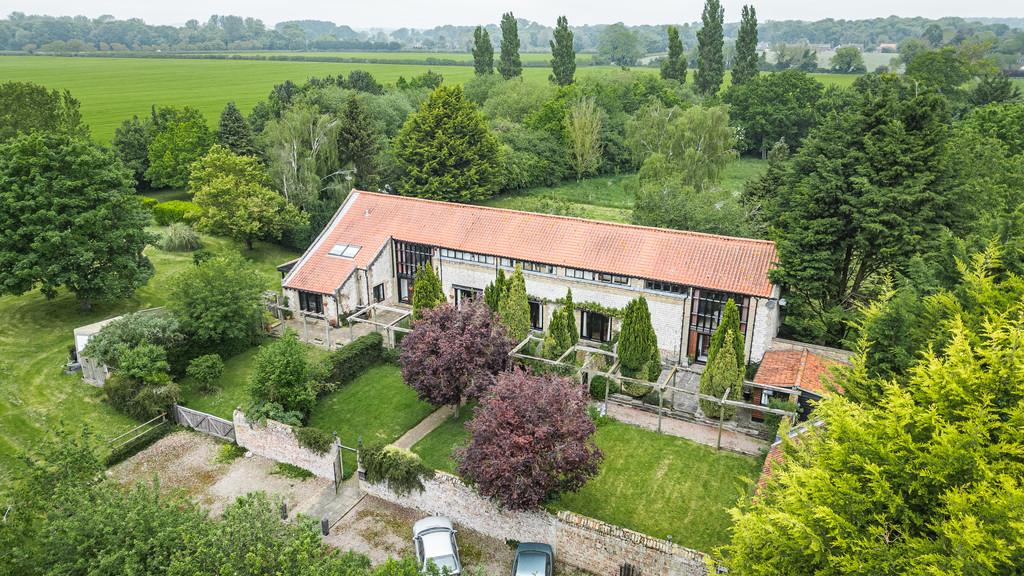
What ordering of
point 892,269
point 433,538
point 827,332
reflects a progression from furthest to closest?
point 827,332 < point 892,269 < point 433,538

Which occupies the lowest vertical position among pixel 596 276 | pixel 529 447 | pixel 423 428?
pixel 423 428

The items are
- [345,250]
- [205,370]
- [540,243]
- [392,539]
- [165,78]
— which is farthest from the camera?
[165,78]

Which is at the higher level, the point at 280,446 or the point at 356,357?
the point at 356,357

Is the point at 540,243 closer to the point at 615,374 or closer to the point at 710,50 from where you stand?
the point at 615,374

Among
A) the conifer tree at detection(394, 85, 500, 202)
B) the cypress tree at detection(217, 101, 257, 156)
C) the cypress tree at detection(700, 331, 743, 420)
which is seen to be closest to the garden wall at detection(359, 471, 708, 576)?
the cypress tree at detection(700, 331, 743, 420)

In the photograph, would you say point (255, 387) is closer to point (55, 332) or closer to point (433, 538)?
point (433, 538)

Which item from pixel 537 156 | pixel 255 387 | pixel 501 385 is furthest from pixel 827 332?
pixel 537 156

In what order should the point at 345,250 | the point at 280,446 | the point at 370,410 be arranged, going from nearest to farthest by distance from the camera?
the point at 280,446, the point at 370,410, the point at 345,250

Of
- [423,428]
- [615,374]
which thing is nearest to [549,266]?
[615,374]
